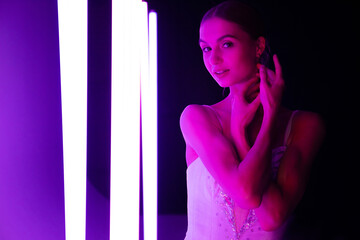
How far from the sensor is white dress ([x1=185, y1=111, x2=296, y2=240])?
1.23m

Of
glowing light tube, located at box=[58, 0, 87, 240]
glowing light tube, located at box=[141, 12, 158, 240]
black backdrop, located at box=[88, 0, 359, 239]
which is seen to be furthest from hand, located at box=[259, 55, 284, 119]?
black backdrop, located at box=[88, 0, 359, 239]

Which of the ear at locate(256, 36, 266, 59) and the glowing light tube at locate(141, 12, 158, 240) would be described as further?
the glowing light tube at locate(141, 12, 158, 240)

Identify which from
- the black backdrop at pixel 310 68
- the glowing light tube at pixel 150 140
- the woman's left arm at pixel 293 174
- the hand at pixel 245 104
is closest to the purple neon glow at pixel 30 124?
the glowing light tube at pixel 150 140

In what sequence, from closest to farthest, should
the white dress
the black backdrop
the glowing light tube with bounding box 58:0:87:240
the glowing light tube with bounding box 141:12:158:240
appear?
the glowing light tube with bounding box 58:0:87:240 < the white dress < the glowing light tube with bounding box 141:12:158:240 < the black backdrop

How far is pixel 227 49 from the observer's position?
4.12ft

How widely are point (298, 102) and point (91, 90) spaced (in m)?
1.53

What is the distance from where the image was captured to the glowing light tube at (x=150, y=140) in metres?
1.59

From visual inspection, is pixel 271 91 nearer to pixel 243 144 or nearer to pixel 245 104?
pixel 245 104

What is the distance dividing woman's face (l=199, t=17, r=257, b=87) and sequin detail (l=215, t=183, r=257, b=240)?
44 centimetres

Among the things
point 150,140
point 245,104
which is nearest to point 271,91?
point 245,104

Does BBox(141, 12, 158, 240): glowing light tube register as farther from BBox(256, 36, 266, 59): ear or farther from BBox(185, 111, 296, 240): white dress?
BBox(256, 36, 266, 59): ear

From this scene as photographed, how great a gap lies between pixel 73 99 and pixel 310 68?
5.42 ft

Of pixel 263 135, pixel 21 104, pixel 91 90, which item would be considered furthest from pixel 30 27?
pixel 263 135

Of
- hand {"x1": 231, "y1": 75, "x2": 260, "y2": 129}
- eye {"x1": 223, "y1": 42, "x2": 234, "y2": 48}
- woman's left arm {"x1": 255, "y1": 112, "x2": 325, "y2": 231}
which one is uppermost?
eye {"x1": 223, "y1": 42, "x2": 234, "y2": 48}
